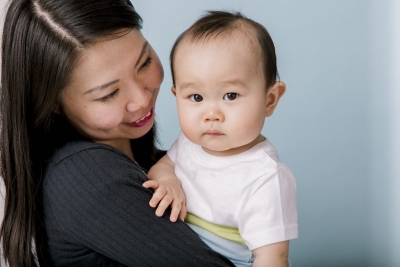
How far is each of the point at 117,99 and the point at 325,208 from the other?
64.9 inches

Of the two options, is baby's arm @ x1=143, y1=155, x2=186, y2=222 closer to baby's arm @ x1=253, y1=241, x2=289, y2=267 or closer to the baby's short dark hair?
baby's arm @ x1=253, y1=241, x2=289, y2=267

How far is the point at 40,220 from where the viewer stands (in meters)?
1.73

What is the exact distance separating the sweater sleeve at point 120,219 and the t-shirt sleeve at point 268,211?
116mm

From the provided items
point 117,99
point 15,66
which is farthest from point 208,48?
point 15,66

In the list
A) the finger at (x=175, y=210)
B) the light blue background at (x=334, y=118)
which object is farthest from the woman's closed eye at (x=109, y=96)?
the light blue background at (x=334, y=118)

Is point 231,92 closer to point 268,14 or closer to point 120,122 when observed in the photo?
point 120,122

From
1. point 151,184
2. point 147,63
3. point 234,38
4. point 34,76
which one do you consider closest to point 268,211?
point 151,184

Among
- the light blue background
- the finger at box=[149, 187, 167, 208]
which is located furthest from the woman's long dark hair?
the light blue background

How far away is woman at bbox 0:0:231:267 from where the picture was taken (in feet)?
5.20

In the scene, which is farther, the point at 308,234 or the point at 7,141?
the point at 308,234

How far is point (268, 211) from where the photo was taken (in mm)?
1552

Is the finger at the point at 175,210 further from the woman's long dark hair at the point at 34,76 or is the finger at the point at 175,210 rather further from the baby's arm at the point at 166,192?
the woman's long dark hair at the point at 34,76

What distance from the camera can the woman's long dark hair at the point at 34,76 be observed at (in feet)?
5.43

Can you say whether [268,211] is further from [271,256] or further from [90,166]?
[90,166]
